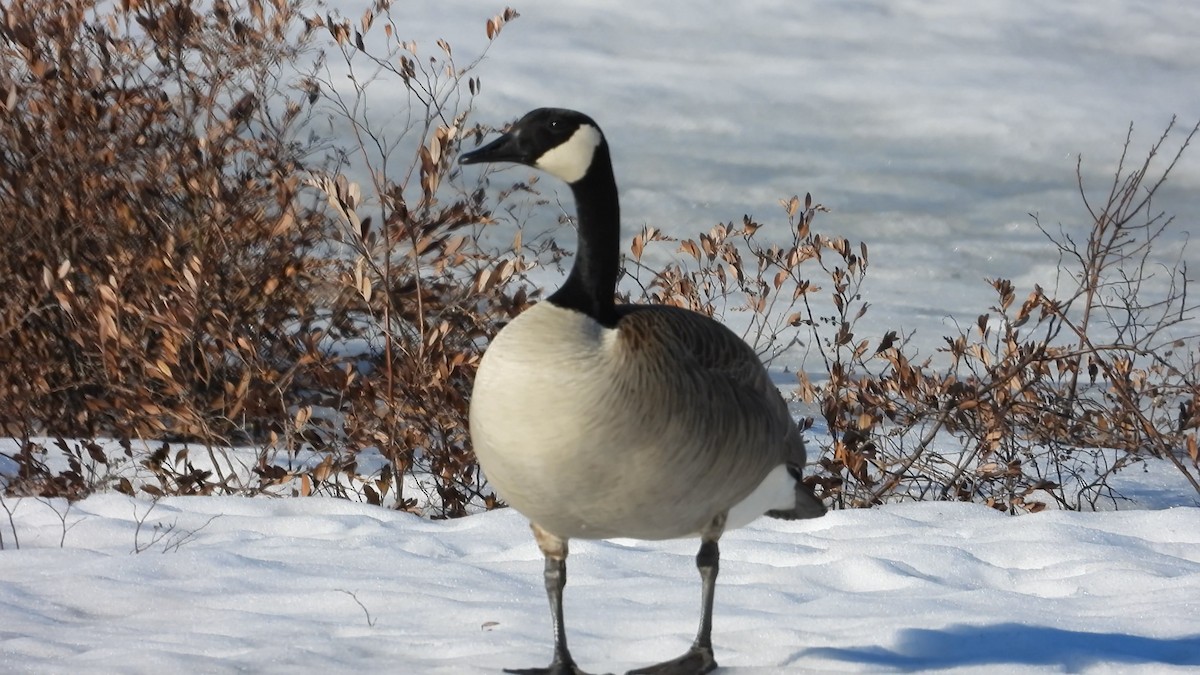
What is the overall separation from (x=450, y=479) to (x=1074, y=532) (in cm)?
306

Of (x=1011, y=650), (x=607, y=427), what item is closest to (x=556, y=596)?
(x=607, y=427)

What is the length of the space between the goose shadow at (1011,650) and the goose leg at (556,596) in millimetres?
734

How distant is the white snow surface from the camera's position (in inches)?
156

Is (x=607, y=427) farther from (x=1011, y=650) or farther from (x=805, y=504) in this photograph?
(x=1011, y=650)

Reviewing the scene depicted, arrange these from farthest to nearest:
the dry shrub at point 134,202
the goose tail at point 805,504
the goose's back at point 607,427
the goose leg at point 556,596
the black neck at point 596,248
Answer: the dry shrub at point 134,202
the goose tail at point 805,504
the goose leg at point 556,596
the black neck at point 596,248
the goose's back at point 607,427

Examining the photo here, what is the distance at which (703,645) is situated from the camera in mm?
3828

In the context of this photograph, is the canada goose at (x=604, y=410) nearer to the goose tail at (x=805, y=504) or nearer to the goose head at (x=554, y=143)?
the goose head at (x=554, y=143)

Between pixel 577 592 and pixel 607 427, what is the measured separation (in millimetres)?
1837

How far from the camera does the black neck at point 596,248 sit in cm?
347

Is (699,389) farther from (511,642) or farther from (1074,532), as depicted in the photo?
(1074,532)

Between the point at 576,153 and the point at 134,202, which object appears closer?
the point at 576,153

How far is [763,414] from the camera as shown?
3740 mm

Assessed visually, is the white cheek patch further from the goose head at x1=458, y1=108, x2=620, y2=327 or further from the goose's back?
the goose's back

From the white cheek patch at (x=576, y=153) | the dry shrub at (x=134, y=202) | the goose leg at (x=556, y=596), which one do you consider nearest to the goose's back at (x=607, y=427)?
the goose leg at (x=556, y=596)
